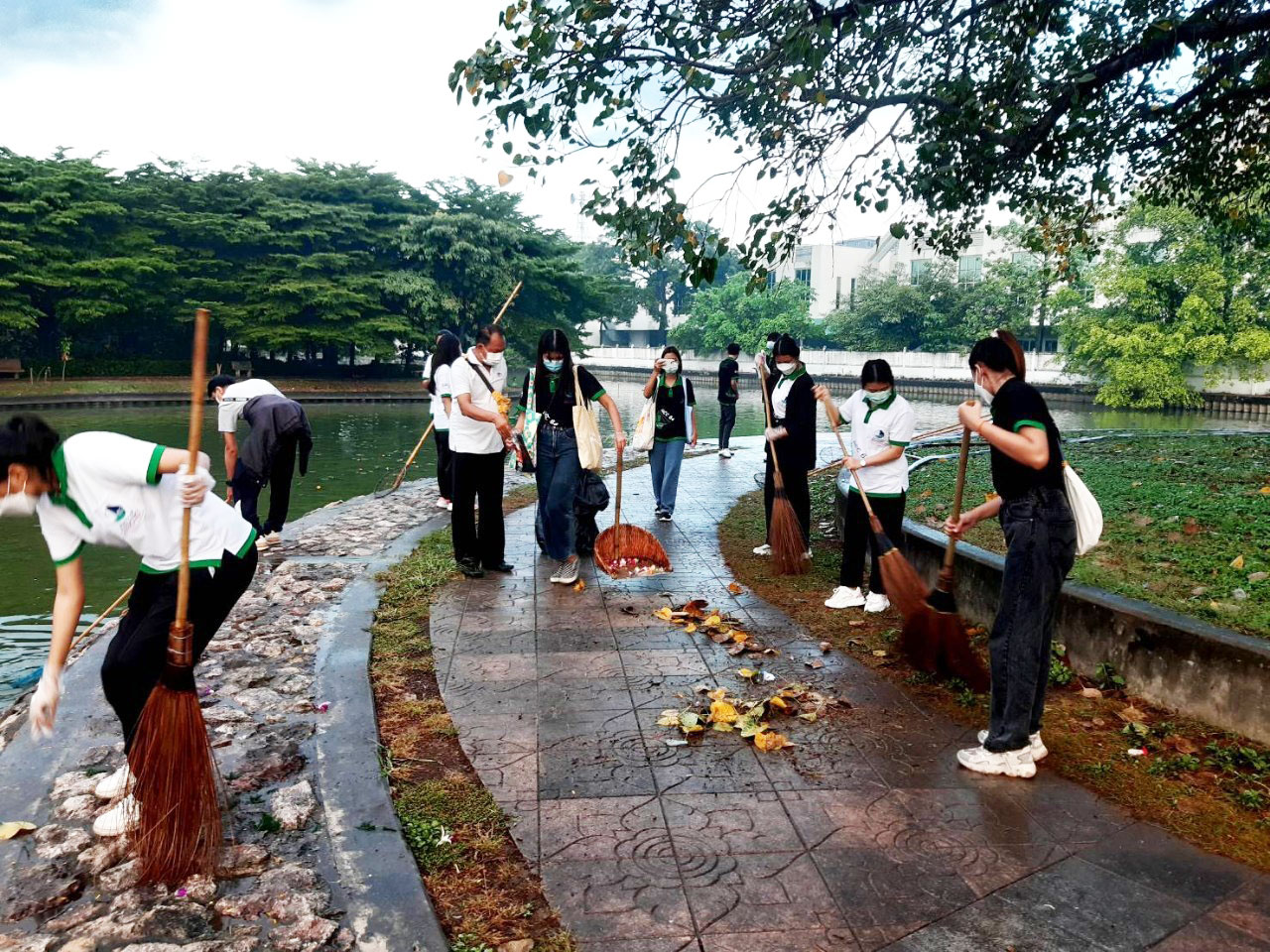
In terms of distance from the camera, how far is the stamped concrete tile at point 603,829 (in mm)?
3121

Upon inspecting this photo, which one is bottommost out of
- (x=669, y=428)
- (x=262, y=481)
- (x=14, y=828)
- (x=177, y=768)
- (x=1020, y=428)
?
(x=14, y=828)

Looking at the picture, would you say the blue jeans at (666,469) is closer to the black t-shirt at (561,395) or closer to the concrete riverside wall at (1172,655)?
the black t-shirt at (561,395)

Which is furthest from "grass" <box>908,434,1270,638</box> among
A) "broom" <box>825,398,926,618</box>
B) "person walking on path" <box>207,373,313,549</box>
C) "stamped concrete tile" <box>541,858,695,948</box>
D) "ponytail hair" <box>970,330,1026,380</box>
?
"person walking on path" <box>207,373,313,549</box>

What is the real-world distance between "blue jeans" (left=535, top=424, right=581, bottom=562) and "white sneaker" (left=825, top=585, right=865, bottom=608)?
6.48 feet

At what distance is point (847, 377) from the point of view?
44.2 m

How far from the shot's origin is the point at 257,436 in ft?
24.5

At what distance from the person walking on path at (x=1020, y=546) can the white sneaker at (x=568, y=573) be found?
3.43 m

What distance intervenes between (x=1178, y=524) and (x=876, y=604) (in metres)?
2.28

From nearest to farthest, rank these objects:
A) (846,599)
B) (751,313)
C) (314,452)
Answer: (846,599) < (314,452) < (751,313)

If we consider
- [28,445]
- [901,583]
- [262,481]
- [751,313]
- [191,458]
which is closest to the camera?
[28,445]

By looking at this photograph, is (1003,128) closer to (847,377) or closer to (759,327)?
(847,377)

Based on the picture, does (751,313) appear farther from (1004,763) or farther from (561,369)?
(1004,763)

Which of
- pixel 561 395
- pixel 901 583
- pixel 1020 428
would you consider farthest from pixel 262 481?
pixel 1020 428

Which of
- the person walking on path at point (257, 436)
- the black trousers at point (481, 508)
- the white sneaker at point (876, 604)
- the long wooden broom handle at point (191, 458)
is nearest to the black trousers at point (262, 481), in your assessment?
the person walking on path at point (257, 436)
